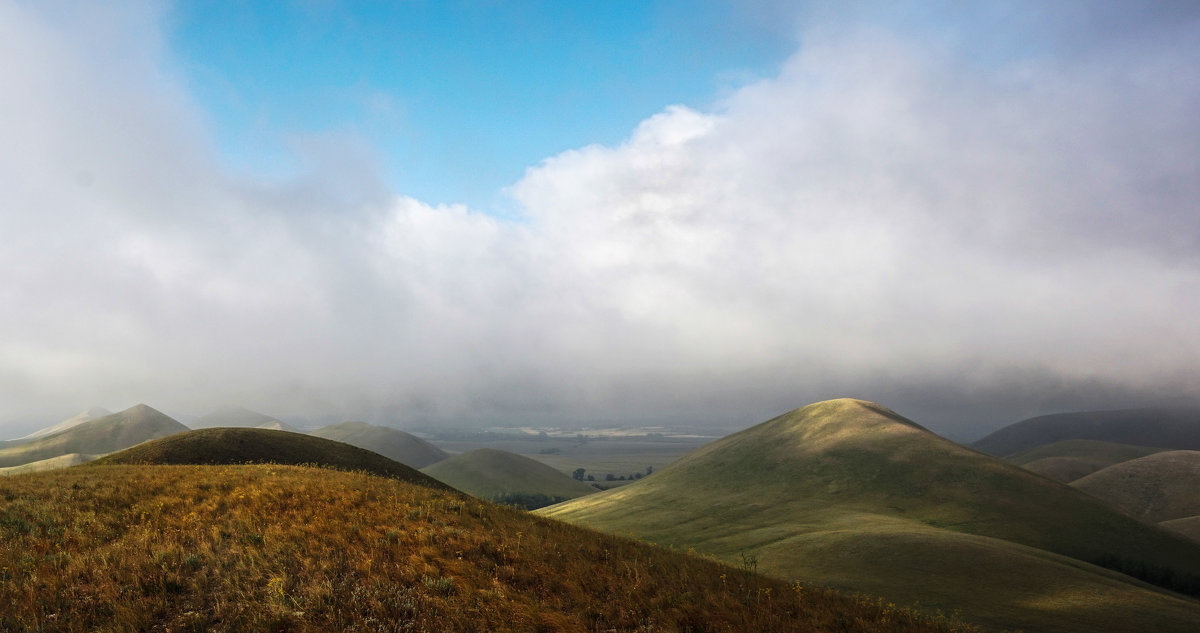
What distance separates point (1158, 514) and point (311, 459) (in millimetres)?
277263

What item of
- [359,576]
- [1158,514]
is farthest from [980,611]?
[1158,514]

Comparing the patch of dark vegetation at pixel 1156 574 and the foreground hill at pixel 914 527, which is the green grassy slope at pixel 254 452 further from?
the patch of dark vegetation at pixel 1156 574

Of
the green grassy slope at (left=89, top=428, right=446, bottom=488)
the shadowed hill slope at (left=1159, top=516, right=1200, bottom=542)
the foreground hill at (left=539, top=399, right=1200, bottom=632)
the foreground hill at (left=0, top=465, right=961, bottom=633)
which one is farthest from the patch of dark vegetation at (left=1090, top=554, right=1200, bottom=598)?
the green grassy slope at (left=89, top=428, right=446, bottom=488)

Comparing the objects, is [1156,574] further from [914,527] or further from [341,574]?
[341,574]

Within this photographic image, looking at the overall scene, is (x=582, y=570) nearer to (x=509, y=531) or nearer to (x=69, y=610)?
(x=509, y=531)

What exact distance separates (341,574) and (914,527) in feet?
308

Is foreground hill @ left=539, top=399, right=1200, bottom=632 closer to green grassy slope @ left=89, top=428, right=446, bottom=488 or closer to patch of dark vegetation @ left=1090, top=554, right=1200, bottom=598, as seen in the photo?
patch of dark vegetation @ left=1090, top=554, right=1200, bottom=598

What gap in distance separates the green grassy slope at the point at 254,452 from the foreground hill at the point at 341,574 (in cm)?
3119

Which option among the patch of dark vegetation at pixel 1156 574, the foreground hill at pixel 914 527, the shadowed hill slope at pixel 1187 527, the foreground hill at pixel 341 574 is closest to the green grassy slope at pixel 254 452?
the foreground hill at pixel 341 574

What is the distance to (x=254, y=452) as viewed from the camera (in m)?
58.3

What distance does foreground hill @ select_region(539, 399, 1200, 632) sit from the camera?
165 feet

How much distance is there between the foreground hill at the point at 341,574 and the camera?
12758mm

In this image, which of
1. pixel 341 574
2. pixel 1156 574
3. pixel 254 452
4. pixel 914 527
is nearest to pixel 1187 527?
pixel 1156 574

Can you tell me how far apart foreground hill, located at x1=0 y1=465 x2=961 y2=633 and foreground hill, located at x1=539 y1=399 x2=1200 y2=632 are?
31.9m
